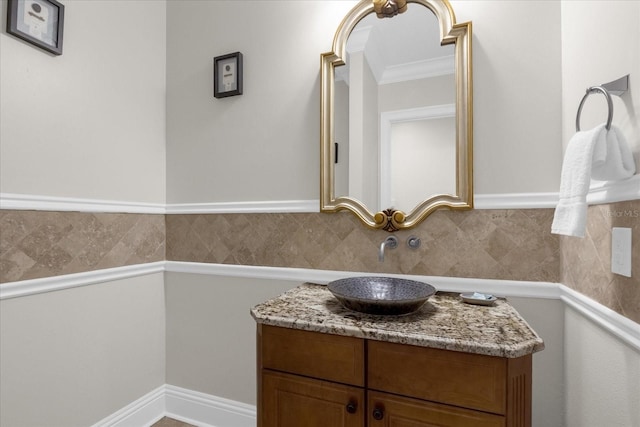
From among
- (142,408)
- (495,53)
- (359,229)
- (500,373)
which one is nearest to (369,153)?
(359,229)

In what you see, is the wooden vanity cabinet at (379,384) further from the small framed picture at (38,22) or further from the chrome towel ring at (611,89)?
the small framed picture at (38,22)

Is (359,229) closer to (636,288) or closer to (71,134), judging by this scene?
(636,288)

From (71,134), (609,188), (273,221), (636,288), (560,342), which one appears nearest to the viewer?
(636,288)

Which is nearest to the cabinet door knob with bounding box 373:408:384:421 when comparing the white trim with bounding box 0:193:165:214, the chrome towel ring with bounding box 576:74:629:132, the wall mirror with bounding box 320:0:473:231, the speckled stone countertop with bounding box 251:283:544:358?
the speckled stone countertop with bounding box 251:283:544:358

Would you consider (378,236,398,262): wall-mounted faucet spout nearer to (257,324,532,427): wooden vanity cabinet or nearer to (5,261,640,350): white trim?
(5,261,640,350): white trim

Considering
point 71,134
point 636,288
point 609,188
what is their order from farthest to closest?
point 71,134 → point 609,188 → point 636,288

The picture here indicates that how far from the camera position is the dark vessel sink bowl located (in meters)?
1.06

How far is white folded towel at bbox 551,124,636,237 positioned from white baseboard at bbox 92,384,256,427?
67.8 inches

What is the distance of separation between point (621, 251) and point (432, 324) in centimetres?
53

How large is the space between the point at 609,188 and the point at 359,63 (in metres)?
1.11

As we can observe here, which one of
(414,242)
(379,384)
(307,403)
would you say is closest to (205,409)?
(307,403)

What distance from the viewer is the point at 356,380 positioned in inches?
39.0

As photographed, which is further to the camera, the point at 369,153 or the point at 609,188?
Answer: the point at 369,153

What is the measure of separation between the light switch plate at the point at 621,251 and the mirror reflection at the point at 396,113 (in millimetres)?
595
